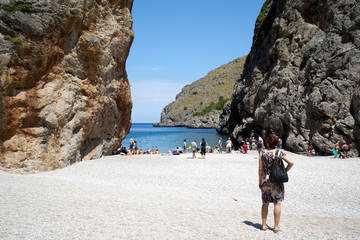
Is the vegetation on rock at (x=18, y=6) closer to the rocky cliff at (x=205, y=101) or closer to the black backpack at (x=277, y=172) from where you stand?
the black backpack at (x=277, y=172)

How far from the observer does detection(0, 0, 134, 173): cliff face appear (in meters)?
13.5

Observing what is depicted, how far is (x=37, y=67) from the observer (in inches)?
564

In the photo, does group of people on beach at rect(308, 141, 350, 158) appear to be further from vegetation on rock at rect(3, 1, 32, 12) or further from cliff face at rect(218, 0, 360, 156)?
vegetation on rock at rect(3, 1, 32, 12)

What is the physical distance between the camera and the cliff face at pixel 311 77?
25562 mm

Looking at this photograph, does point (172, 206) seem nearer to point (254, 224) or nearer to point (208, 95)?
point (254, 224)

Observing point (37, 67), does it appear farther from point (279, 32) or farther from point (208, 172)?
point (279, 32)

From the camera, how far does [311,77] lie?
1155 inches

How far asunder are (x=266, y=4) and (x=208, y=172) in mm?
42685

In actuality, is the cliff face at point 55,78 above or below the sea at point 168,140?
above

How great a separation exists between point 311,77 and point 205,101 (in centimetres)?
13709

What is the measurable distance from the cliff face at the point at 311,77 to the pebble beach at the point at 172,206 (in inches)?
474

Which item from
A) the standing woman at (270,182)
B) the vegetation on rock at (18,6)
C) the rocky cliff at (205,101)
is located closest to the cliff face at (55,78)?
the vegetation on rock at (18,6)

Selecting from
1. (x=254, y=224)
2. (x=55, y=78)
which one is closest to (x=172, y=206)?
(x=254, y=224)

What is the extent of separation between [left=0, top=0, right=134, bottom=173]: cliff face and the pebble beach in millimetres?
1874
